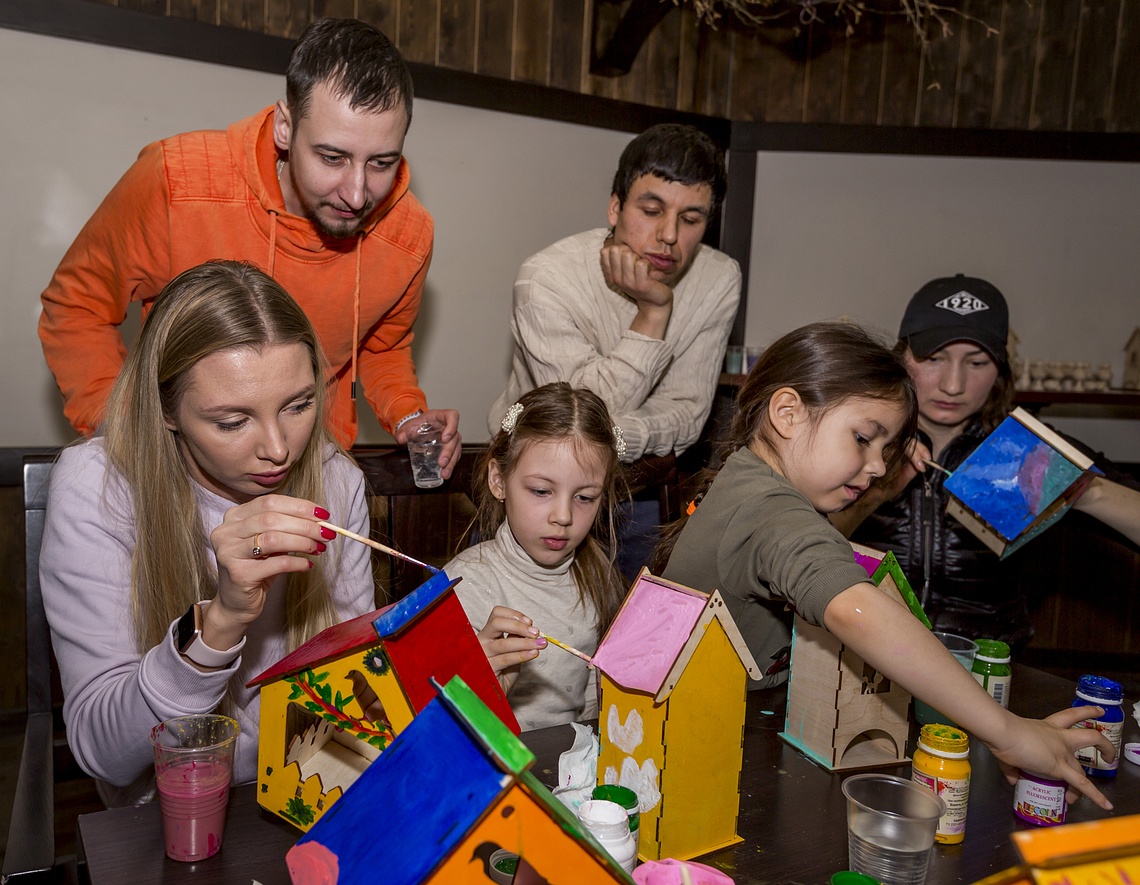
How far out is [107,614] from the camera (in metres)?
1.28

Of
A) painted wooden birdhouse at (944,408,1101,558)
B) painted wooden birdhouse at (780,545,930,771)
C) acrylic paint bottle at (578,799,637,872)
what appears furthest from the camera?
painted wooden birdhouse at (944,408,1101,558)

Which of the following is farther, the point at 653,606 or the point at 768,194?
the point at 768,194

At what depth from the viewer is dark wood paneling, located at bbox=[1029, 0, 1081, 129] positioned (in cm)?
370

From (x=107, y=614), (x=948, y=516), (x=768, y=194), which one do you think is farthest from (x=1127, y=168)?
(x=107, y=614)

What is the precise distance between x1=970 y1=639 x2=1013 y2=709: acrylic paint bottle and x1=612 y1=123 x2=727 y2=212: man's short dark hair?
1.29 m

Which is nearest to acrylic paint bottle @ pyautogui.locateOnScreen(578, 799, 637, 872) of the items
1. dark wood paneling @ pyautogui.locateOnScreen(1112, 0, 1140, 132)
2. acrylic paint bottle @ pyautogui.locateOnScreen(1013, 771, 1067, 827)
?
acrylic paint bottle @ pyautogui.locateOnScreen(1013, 771, 1067, 827)

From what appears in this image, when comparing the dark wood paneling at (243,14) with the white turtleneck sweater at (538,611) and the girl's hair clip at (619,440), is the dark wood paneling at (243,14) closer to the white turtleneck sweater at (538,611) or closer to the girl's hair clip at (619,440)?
the girl's hair clip at (619,440)

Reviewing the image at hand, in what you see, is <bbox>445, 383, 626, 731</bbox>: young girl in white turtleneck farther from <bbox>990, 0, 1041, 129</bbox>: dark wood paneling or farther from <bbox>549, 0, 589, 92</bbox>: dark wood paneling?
<bbox>990, 0, 1041, 129</bbox>: dark wood paneling

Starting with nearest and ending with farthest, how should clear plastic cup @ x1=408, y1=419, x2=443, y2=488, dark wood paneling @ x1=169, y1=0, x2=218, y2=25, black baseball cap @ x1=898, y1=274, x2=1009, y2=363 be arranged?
clear plastic cup @ x1=408, y1=419, x2=443, y2=488
black baseball cap @ x1=898, y1=274, x2=1009, y2=363
dark wood paneling @ x1=169, y1=0, x2=218, y2=25

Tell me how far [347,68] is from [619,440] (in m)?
0.90

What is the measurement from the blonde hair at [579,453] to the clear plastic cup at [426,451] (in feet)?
0.32

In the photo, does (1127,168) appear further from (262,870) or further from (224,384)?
(262,870)

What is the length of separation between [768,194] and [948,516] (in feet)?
6.09

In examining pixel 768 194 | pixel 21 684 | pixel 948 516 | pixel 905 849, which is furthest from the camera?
pixel 768 194
